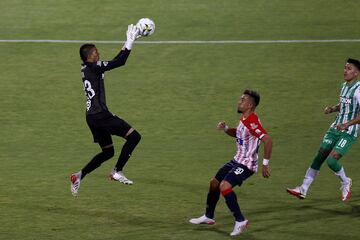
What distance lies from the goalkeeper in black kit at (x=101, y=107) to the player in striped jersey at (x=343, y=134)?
122 inches

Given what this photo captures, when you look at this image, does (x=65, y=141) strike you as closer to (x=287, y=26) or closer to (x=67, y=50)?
(x=67, y=50)

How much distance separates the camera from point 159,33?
29.2m

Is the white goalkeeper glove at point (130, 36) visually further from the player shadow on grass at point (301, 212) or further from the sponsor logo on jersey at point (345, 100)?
the sponsor logo on jersey at point (345, 100)

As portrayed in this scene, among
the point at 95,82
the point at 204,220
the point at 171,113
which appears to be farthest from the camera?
the point at 171,113

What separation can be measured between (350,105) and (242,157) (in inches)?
107

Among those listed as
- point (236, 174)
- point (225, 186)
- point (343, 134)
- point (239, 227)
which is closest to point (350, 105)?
point (343, 134)

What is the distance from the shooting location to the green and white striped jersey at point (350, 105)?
16.9 metres

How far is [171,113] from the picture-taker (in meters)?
24.4

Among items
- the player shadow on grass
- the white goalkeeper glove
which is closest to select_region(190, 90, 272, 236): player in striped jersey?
the player shadow on grass

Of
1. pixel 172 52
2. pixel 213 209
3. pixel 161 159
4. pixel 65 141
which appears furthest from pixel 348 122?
pixel 172 52

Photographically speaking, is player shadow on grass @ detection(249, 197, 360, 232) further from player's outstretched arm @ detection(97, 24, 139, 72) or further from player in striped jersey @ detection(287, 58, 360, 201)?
player's outstretched arm @ detection(97, 24, 139, 72)

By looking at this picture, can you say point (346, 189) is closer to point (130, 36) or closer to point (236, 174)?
point (236, 174)

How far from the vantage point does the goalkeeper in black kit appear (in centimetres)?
1703

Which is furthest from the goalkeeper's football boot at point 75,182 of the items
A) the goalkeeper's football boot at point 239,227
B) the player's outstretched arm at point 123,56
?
the goalkeeper's football boot at point 239,227
